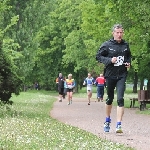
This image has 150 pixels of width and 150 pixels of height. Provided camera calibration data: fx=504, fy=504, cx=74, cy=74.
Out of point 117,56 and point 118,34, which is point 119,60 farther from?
point 118,34

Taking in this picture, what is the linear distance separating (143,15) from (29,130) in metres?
14.9

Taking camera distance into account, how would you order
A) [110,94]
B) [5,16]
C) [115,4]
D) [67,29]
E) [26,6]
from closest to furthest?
[110,94]
[115,4]
[5,16]
[26,6]
[67,29]

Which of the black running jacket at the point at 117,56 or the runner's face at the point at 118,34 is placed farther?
the black running jacket at the point at 117,56

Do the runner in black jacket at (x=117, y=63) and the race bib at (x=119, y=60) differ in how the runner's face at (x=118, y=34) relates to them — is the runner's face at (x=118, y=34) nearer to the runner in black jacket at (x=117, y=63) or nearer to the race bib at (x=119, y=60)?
the runner in black jacket at (x=117, y=63)

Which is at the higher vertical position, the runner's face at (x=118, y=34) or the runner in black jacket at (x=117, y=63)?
the runner's face at (x=118, y=34)

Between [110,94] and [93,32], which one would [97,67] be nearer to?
[93,32]

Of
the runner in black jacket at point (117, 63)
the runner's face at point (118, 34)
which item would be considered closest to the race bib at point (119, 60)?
the runner in black jacket at point (117, 63)

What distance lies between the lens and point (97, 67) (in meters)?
59.1

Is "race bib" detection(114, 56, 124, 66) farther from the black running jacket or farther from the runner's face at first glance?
the runner's face

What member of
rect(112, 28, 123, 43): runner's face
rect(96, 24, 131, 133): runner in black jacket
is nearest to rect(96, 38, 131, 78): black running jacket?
rect(96, 24, 131, 133): runner in black jacket

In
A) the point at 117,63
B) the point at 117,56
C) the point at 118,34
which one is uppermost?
the point at 118,34

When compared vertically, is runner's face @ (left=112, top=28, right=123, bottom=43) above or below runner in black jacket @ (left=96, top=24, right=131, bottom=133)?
above

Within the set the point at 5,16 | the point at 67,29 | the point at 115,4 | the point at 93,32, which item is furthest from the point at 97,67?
the point at 115,4

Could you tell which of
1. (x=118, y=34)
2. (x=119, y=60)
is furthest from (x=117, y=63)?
(x=118, y=34)
